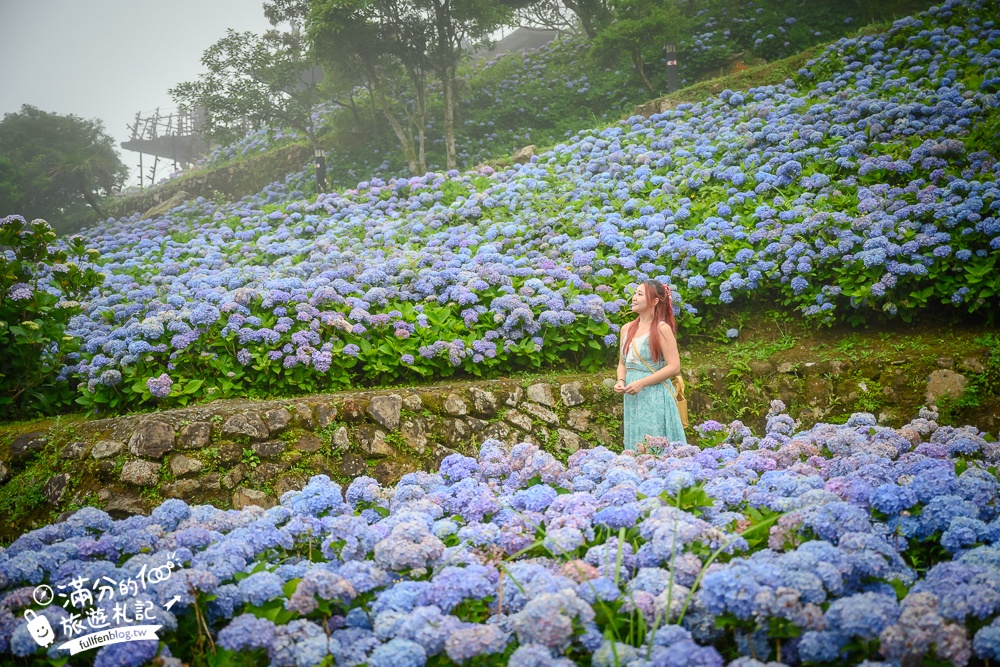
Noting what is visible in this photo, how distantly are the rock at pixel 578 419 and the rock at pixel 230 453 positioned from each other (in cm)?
186

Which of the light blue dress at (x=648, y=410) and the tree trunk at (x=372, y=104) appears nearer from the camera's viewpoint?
the light blue dress at (x=648, y=410)

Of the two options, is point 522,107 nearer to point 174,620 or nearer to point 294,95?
point 294,95

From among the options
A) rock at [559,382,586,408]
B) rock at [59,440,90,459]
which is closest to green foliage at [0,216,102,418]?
rock at [59,440,90,459]

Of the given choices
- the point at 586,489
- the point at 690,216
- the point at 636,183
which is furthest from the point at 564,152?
the point at 586,489

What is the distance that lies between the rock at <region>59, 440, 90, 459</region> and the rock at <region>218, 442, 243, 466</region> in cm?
60

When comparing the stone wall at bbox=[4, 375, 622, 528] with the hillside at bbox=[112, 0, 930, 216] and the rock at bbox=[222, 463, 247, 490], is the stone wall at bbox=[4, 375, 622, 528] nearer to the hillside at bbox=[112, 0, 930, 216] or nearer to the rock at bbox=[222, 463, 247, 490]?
the rock at bbox=[222, 463, 247, 490]

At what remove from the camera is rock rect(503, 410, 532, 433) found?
396 centimetres

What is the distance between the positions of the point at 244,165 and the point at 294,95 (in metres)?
1.26

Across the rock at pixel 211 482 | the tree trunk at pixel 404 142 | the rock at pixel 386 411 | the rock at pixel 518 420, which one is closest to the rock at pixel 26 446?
the rock at pixel 211 482

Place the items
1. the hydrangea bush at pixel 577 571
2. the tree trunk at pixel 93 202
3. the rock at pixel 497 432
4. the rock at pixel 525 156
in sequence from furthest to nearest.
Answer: the rock at pixel 525 156, the tree trunk at pixel 93 202, the rock at pixel 497 432, the hydrangea bush at pixel 577 571

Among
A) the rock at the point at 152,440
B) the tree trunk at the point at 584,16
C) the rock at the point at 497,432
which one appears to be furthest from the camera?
the tree trunk at the point at 584,16

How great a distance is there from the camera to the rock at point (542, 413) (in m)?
4.04

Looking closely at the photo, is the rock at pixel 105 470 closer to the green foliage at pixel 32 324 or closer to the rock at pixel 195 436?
the rock at pixel 195 436

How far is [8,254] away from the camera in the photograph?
14.5 ft
